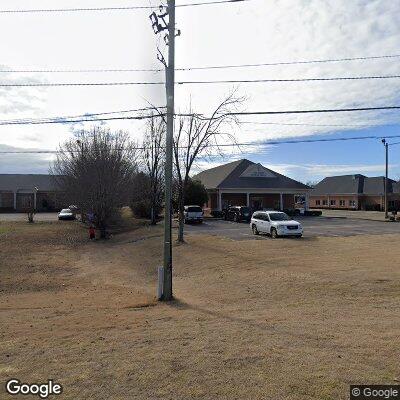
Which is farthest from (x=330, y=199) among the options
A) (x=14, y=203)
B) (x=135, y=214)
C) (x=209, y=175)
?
(x=14, y=203)

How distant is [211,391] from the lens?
4.97m

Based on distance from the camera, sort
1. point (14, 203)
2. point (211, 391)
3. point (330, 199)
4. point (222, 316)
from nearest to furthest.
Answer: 1. point (211, 391)
2. point (222, 316)
3. point (14, 203)
4. point (330, 199)

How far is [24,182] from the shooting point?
74.6 metres

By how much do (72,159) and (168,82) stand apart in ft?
88.4

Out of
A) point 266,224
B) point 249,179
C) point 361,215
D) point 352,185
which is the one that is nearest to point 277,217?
point 266,224

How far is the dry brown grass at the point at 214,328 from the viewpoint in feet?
17.2

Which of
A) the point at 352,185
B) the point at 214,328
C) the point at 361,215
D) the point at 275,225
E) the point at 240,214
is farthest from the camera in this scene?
the point at 352,185

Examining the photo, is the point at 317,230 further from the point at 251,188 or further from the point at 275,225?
the point at 251,188

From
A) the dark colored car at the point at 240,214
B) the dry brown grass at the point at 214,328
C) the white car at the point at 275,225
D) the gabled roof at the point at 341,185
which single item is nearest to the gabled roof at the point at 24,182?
the dark colored car at the point at 240,214

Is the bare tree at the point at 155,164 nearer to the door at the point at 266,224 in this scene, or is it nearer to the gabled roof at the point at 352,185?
the door at the point at 266,224

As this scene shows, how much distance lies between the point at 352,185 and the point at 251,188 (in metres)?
30.4

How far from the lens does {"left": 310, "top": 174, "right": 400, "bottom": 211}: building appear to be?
7006cm

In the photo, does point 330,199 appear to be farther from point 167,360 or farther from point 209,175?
point 167,360

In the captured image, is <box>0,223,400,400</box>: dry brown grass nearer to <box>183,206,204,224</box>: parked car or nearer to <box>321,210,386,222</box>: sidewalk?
<box>183,206,204,224</box>: parked car
